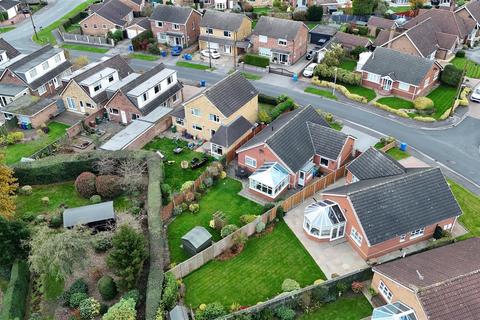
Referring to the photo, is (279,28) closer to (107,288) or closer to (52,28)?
(52,28)

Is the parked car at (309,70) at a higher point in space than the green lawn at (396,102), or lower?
higher

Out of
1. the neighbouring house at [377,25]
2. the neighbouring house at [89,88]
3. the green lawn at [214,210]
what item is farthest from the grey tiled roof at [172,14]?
the green lawn at [214,210]

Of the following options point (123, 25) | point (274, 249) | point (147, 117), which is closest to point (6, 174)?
point (147, 117)

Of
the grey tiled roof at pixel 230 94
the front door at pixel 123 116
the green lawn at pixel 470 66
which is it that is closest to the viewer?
the grey tiled roof at pixel 230 94

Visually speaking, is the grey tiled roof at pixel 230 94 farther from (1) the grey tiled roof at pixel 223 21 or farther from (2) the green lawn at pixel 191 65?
(1) the grey tiled roof at pixel 223 21

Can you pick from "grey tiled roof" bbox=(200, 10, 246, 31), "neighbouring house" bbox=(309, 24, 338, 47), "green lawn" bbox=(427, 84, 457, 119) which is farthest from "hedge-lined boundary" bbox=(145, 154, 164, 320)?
"neighbouring house" bbox=(309, 24, 338, 47)

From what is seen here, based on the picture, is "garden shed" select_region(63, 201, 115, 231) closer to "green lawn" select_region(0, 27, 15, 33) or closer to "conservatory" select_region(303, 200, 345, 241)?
"conservatory" select_region(303, 200, 345, 241)

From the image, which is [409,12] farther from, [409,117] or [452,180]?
[452,180]

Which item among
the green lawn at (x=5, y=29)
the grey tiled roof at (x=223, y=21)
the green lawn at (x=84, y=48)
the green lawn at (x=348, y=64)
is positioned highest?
the grey tiled roof at (x=223, y=21)
